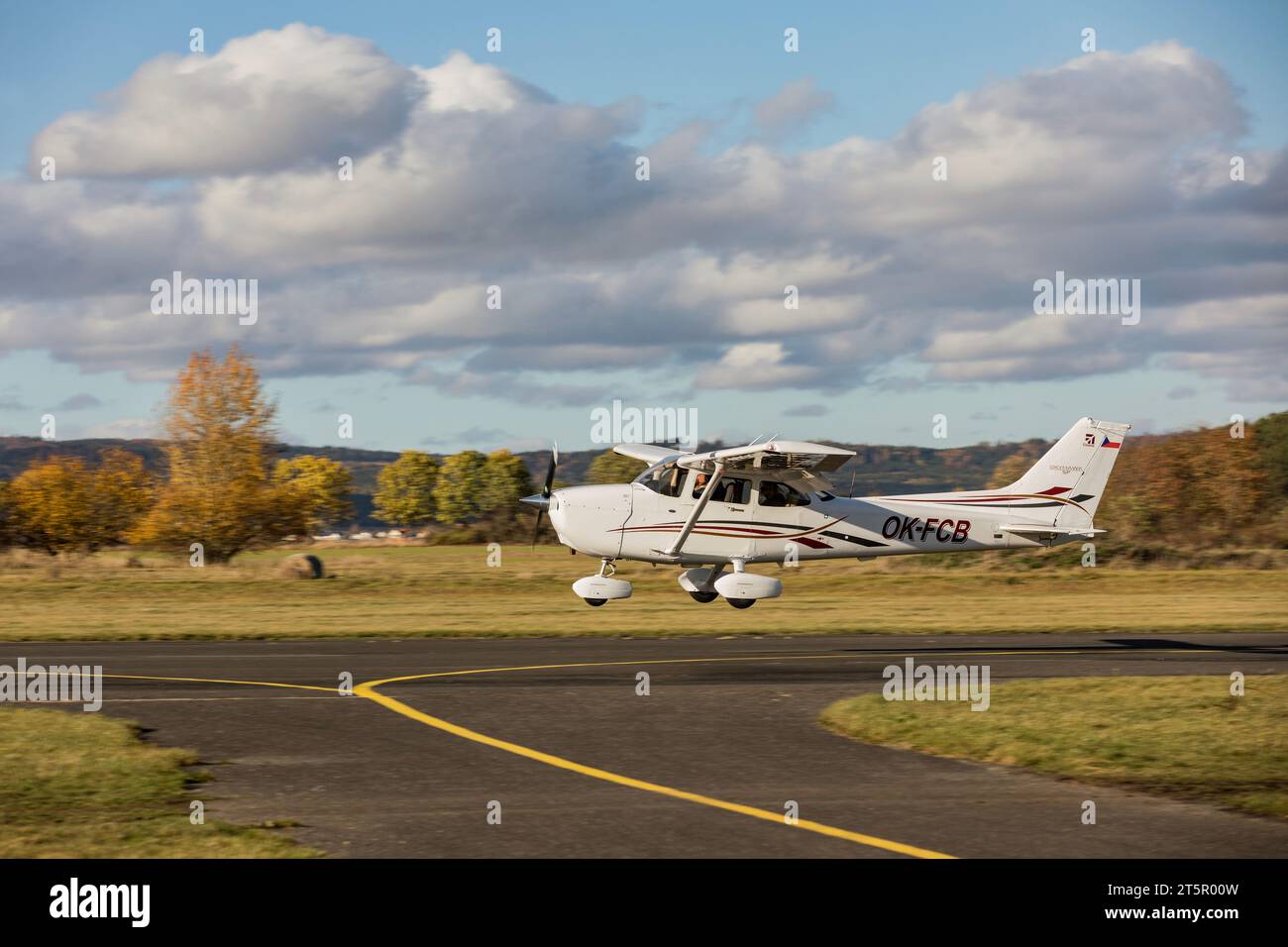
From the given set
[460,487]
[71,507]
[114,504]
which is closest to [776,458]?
[114,504]

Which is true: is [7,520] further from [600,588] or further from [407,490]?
[407,490]

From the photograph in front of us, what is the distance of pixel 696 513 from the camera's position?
2533 cm

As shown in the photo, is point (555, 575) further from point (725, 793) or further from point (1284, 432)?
point (1284, 432)

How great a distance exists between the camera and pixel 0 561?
54938 mm

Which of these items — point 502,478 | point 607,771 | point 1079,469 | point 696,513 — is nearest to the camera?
point 607,771

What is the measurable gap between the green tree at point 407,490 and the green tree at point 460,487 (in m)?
1.85

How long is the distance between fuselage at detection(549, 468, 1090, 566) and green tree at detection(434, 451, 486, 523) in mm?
145284

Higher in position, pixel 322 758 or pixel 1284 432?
pixel 1284 432

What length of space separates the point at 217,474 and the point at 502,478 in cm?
10130

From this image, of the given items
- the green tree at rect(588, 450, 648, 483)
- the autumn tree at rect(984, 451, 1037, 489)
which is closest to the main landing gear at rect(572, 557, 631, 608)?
the autumn tree at rect(984, 451, 1037, 489)

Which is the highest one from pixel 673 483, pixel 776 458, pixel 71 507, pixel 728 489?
pixel 776 458

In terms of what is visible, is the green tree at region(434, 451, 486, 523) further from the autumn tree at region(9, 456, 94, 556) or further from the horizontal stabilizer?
the horizontal stabilizer
